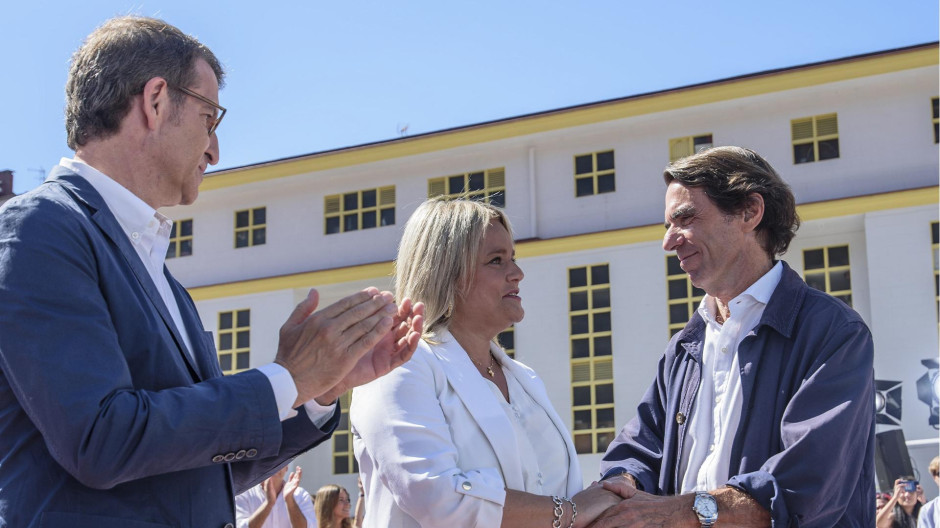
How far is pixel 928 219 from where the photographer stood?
30.1 m

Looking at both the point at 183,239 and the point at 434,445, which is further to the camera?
the point at 183,239

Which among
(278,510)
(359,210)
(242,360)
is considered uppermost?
(359,210)

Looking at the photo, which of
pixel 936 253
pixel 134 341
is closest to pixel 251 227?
pixel 936 253

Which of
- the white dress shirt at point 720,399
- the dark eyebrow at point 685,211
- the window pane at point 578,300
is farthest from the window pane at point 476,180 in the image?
the white dress shirt at point 720,399

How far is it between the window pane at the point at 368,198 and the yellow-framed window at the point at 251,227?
4089mm

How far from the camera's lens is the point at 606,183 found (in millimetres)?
34406

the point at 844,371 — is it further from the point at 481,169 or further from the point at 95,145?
the point at 481,169

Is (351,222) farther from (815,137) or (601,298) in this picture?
(815,137)

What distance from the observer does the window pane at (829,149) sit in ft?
104

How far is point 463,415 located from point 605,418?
29007mm

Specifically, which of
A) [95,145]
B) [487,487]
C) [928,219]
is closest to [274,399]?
[95,145]

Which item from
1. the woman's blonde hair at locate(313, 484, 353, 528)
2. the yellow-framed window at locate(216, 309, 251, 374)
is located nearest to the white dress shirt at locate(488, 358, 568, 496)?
the woman's blonde hair at locate(313, 484, 353, 528)

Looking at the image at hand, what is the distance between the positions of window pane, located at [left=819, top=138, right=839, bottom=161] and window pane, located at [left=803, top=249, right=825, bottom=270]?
2.76 m

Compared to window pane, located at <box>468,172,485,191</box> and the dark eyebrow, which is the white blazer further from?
window pane, located at <box>468,172,485,191</box>
